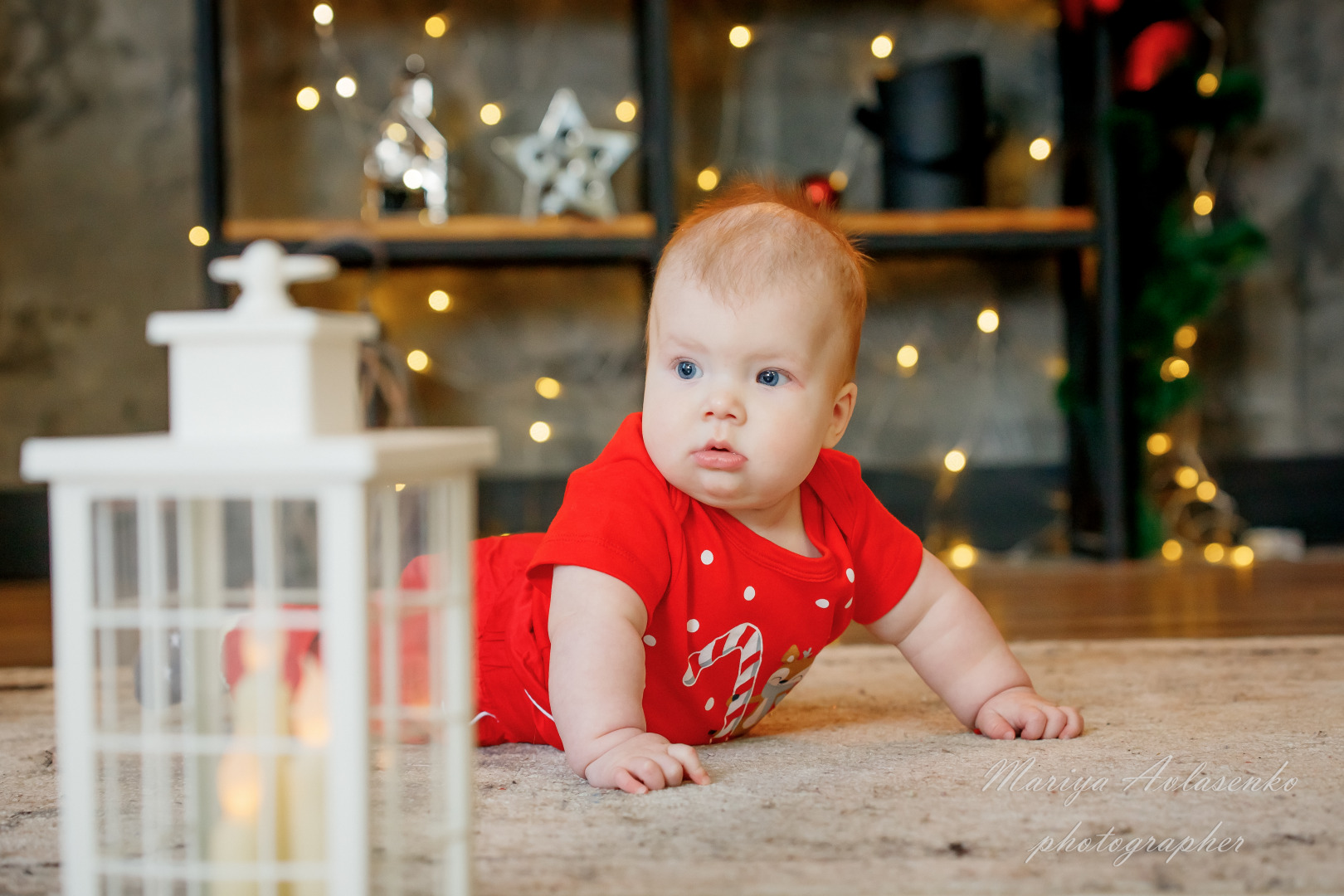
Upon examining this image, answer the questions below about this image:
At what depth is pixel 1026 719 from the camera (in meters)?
0.92

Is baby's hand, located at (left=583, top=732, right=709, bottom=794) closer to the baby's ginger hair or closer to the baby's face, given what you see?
the baby's face

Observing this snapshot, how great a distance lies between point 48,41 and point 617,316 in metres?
1.18

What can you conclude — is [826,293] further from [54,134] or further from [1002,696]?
[54,134]

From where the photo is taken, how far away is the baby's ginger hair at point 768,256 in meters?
0.84

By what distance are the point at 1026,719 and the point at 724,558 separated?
270 mm

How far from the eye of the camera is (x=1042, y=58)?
7.52 ft

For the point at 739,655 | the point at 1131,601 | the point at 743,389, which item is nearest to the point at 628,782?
the point at 739,655

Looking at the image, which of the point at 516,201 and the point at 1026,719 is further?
the point at 516,201

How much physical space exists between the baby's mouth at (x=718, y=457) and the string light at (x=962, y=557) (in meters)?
1.40

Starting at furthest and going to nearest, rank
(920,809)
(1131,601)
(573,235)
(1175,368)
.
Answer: (1175,368) → (573,235) → (1131,601) → (920,809)

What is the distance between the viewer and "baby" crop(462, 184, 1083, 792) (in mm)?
820

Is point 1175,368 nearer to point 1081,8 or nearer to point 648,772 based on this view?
point 1081,8

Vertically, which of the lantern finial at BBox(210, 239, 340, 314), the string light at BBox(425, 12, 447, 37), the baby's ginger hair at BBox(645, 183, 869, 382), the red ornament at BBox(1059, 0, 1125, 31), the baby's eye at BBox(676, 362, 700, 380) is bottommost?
the baby's eye at BBox(676, 362, 700, 380)

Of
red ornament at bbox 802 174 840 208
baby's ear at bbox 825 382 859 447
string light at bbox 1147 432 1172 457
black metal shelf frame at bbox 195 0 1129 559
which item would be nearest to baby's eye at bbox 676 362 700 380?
baby's ear at bbox 825 382 859 447
